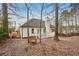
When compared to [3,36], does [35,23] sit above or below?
above

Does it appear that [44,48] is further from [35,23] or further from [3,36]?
[3,36]

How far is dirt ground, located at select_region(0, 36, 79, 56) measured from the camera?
181 centimetres

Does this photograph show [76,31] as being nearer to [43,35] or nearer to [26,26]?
[43,35]

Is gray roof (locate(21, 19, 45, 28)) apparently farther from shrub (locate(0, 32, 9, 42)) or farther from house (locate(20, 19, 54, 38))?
shrub (locate(0, 32, 9, 42))

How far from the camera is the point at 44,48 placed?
1.83 m

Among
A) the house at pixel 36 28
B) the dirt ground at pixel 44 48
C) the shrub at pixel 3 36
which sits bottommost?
the dirt ground at pixel 44 48

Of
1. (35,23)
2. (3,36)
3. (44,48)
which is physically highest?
(35,23)

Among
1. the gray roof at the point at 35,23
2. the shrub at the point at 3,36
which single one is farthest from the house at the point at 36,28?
the shrub at the point at 3,36

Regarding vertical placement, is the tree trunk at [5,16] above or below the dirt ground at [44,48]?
above

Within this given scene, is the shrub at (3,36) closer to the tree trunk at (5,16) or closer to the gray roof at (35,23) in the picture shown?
the tree trunk at (5,16)

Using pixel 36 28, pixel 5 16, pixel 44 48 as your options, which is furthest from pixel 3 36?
pixel 44 48

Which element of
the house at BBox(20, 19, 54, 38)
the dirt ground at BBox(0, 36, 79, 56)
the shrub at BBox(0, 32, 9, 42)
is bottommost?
the dirt ground at BBox(0, 36, 79, 56)

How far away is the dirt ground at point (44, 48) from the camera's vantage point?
181 cm

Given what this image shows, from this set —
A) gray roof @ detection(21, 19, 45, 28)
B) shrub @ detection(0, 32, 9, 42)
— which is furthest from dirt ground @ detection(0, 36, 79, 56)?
gray roof @ detection(21, 19, 45, 28)
